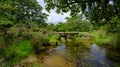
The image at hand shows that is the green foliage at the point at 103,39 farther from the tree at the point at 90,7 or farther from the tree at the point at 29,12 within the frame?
the tree at the point at 29,12

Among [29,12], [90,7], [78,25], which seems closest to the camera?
[90,7]

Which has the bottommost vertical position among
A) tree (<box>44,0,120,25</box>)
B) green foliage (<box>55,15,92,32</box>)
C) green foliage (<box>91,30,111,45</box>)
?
green foliage (<box>91,30,111,45</box>)

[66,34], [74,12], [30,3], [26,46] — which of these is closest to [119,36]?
[74,12]

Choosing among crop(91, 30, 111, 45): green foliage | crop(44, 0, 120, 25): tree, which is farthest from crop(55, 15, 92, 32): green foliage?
crop(44, 0, 120, 25): tree

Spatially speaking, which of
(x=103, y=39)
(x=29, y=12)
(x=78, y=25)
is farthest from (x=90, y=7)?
(x=78, y=25)

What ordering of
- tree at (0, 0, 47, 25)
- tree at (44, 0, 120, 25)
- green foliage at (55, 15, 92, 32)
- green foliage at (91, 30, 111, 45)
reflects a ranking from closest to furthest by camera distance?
tree at (44, 0, 120, 25) → green foliage at (91, 30, 111, 45) → tree at (0, 0, 47, 25) → green foliage at (55, 15, 92, 32)

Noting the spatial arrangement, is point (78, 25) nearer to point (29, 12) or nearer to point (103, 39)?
point (29, 12)

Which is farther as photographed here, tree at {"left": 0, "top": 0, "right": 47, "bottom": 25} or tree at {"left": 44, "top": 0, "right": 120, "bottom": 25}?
tree at {"left": 0, "top": 0, "right": 47, "bottom": 25}

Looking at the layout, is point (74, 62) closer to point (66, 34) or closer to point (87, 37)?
point (87, 37)

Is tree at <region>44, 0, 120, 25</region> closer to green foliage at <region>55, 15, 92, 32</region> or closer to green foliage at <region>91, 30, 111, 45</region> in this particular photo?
green foliage at <region>91, 30, 111, 45</region>

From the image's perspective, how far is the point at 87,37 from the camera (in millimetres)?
26703

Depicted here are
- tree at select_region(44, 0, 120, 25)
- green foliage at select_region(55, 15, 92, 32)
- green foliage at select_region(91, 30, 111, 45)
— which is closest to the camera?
tree at select_region(44, 0, 120, 25)

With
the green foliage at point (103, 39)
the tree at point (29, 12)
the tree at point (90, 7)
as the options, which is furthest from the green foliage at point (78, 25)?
the tree at point (90, 7)

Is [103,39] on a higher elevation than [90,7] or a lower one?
lower
